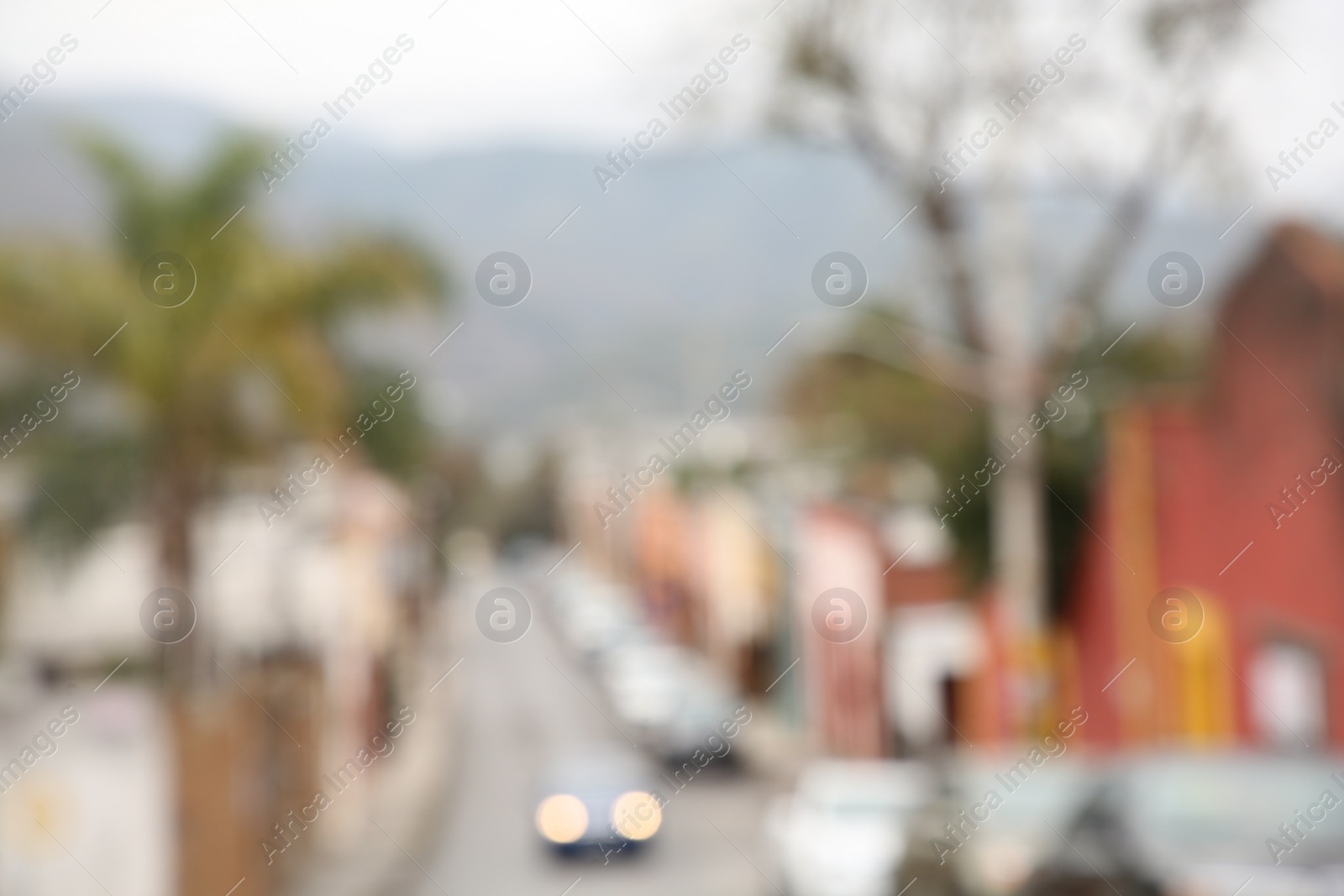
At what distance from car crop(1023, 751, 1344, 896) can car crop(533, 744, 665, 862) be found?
1157 cm

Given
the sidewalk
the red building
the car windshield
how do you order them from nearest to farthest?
1. the car windshield
2. the red building
3. the sidewalk

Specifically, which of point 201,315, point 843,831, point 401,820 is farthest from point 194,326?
point 401,820

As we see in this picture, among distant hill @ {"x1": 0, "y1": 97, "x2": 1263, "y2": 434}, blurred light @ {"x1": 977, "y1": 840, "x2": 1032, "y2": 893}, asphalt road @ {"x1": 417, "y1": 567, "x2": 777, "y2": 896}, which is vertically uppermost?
distant hill @ {"x1": 0, "y1": 97, "x2": 1263, "y2": 434}

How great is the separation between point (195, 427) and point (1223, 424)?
10.0 meters

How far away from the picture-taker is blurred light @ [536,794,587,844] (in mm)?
19469

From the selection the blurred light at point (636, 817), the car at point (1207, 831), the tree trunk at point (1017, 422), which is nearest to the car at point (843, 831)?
the tree trunk at point (1017, 422)

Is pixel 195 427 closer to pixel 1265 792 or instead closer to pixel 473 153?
pixel 1265 792

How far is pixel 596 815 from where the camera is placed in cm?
1959

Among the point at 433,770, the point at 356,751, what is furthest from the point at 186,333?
the point at 433,770

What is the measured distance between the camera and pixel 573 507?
97062 millimetres

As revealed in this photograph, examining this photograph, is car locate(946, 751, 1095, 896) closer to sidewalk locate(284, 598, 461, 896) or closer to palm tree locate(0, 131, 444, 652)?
palm tree locate(0, 131, 444, 652)

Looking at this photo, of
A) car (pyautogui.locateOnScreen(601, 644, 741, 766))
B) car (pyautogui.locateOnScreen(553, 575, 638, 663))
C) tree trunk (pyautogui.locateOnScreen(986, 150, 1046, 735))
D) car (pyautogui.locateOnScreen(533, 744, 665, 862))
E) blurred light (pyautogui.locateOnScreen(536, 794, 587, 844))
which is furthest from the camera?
car (pyautogui.locateOnScreen(553, 575, 638, 663))

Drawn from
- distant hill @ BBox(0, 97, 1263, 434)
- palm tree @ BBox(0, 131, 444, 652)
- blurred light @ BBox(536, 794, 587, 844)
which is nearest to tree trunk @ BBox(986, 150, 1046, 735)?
distant hill @ BBox(0, 97, 1263, 434)

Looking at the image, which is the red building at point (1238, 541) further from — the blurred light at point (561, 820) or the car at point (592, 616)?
the car at point (592, 616)
